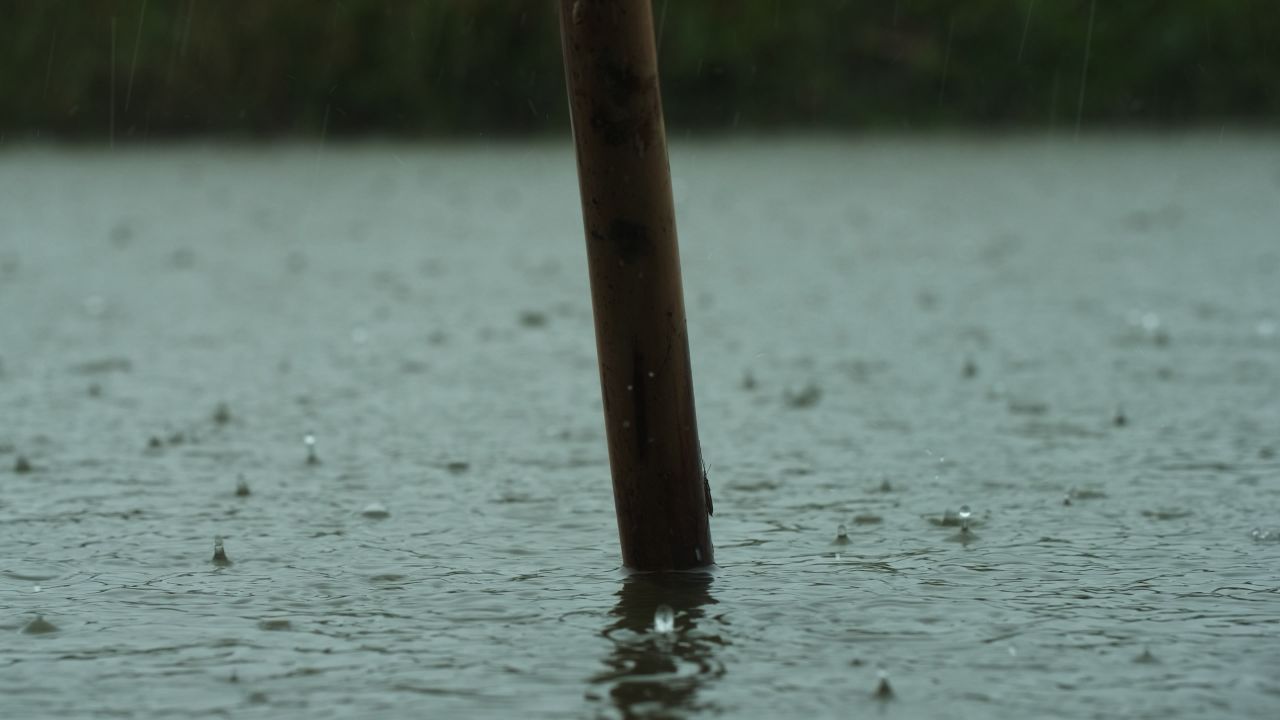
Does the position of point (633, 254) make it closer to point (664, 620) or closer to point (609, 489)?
point (664, 620)

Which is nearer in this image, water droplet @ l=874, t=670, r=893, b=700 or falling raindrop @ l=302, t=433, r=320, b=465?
water droplet @ l=874, t=670, r=893, b=700

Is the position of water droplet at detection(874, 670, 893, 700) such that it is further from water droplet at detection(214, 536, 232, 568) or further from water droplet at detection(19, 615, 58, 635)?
water droplet at detection(214, 536, 232, 568)

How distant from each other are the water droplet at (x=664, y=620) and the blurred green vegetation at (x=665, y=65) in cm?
3266

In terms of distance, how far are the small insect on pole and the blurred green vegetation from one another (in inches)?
1273

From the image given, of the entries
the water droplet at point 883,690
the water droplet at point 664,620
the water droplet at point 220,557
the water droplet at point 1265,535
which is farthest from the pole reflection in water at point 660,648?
the water droplet at point 1265,535

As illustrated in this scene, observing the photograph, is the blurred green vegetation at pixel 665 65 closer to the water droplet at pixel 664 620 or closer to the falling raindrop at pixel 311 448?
the falling raindrop at pixel 311 448

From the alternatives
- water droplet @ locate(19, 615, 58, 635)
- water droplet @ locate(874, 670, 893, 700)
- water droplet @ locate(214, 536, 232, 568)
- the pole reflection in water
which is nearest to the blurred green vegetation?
water droplet @ locate(214, 536, 232, 568)

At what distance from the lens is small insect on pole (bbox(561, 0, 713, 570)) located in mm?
5031

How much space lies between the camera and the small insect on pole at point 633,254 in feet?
16.5

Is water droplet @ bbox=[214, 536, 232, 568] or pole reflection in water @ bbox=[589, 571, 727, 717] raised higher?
water droplet @ bbox=[214, 536, 232, 568]

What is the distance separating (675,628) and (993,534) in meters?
1.53

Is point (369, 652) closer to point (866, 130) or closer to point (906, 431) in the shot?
point (906, 431)

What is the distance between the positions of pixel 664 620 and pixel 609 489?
2.06 m

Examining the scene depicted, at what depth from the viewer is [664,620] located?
197 inches
